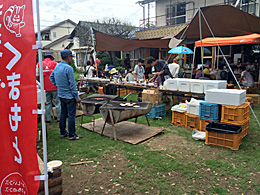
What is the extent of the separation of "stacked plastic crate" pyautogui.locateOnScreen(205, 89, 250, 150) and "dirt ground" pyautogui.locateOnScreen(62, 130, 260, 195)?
30 centimetres

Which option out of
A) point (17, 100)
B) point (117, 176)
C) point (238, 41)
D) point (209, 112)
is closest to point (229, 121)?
point (209, 112)

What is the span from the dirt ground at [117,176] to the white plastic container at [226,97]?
1153 millimetres

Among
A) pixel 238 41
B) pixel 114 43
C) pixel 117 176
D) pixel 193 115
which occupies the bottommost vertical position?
pixel 117 176

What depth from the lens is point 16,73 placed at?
6.60 ft

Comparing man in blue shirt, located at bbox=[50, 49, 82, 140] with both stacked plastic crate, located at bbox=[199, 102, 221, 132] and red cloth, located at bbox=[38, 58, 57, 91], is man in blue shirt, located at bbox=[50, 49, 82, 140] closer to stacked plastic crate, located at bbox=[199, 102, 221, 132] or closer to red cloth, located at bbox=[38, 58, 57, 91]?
red cloth, located at bbox=[38, 58, 57, 91]

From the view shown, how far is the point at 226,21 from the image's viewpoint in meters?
8.50

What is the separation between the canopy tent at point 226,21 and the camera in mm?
7752

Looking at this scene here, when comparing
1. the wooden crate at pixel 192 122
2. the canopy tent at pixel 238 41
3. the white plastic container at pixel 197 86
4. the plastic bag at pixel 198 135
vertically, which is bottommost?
the plastic bag at pixel 198 135

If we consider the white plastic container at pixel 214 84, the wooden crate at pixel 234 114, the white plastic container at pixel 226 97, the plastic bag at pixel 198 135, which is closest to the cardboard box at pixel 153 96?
the white plastic container at pixel 214 84

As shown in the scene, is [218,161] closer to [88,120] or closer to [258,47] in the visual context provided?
[88,120]

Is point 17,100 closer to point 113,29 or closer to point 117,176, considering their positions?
point 117,176

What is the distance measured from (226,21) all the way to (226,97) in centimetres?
479

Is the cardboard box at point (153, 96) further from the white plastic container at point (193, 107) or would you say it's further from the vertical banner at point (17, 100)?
the vertical banner at point (17, 100)

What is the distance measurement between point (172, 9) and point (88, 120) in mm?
14957
